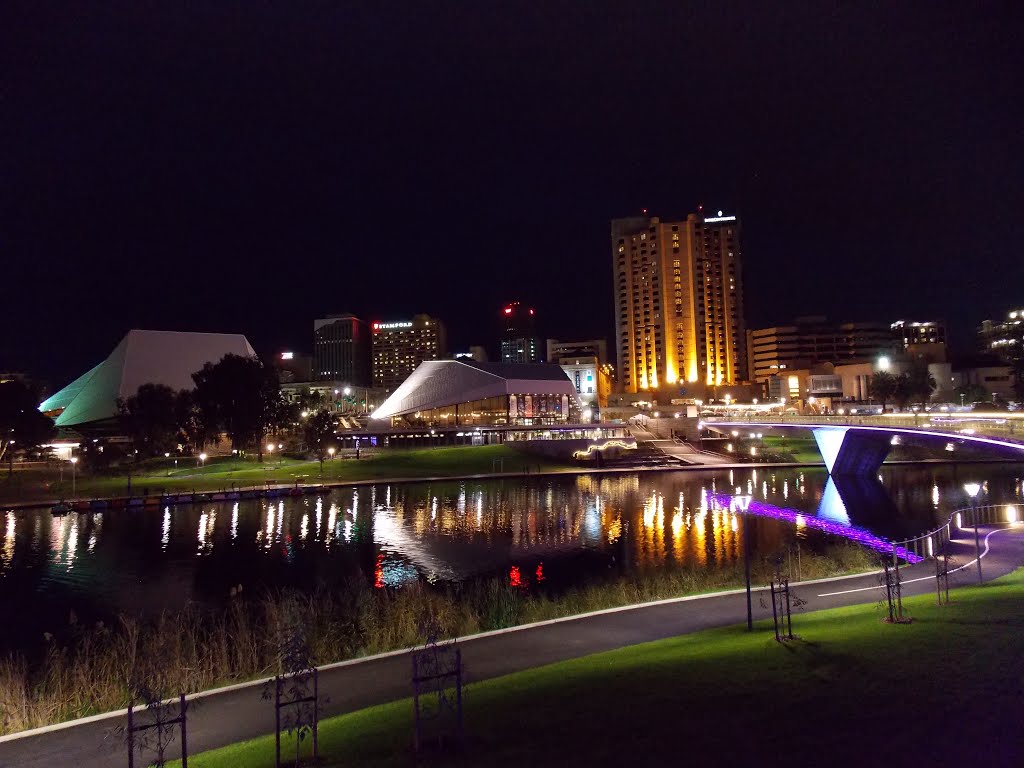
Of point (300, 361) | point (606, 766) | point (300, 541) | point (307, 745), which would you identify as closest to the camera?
point (606, 766)

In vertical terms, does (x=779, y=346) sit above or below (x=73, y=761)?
above

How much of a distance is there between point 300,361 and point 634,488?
134m

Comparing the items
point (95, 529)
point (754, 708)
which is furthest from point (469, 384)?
point (754, 708)

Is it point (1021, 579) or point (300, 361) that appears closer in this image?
point (1021, 579)

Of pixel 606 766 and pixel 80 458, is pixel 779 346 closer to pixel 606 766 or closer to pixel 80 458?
pixel 80 458

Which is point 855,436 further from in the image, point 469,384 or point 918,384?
point 469,384

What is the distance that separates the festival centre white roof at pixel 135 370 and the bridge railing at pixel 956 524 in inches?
2976

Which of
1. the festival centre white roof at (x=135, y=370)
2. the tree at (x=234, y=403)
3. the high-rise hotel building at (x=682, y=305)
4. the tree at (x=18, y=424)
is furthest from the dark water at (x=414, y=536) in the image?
the high-rise hotel building at (x=682, y=305)

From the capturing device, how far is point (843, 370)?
100m

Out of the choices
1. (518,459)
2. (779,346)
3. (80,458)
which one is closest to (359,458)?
(518,459)

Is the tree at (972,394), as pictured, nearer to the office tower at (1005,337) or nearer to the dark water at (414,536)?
the office tower at (1005,337)

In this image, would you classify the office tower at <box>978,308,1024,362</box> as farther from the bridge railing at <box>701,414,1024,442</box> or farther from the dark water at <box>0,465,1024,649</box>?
the dark water at <box>0,465,1024,649</box>

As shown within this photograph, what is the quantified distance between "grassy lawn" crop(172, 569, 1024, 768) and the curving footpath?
0.73 metres

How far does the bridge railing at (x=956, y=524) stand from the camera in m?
22.0
